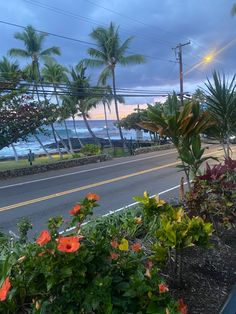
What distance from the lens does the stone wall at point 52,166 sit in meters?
18.3

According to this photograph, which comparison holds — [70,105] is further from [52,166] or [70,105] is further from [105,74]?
[52,166]

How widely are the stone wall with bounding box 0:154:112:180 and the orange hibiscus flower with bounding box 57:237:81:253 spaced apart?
16.7 meters

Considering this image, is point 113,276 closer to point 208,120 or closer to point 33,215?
point 208,120

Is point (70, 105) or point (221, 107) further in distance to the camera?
point (70, 105)

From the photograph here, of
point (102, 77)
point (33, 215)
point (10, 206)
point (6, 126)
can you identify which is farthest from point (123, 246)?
point (102, 77)

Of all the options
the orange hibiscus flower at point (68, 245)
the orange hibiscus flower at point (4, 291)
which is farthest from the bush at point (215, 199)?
the orange hibiscus flower at point (4, 291)

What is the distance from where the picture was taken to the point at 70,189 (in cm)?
1387

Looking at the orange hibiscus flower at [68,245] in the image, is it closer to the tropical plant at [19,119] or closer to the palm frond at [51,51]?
the tropical plant at [19,119]

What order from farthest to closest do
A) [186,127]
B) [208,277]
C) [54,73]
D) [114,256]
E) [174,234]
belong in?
[54,73] < [186,127] < [208,277] < [174,234] < [114,256]

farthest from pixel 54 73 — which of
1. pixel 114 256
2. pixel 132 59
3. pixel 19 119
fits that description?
pixel 114 256

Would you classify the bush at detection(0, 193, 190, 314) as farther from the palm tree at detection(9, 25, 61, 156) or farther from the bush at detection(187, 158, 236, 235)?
the palm tree at detection(9, 25, 61, 156)

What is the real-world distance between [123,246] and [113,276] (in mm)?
307

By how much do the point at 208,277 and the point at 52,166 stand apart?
17624mm

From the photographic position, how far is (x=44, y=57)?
32.9 meters
